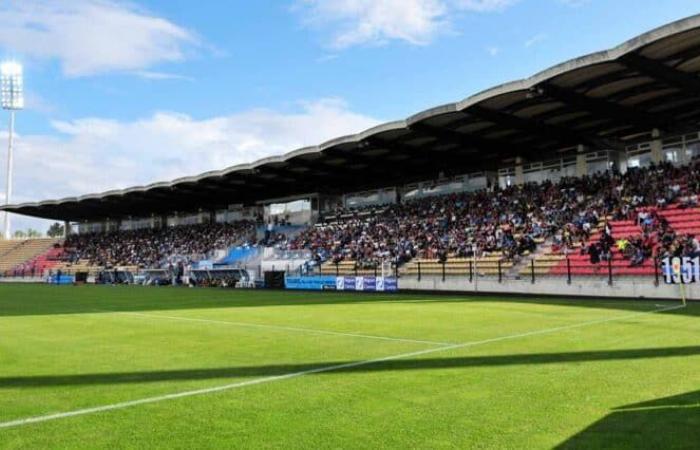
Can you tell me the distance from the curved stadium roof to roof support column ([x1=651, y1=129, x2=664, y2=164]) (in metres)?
0.52

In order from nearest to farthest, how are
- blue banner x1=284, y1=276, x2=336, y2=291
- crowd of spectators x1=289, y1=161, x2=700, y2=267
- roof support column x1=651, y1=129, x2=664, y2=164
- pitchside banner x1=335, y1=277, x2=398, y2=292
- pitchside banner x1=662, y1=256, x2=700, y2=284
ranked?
pitchside banner x1=662, y1=256, x2=700, y2=284, crowd of spectators x1=289, y1=161, x2=700, y2=267, pitchside banner x1=335, y1=277, x2=398, y2=292, roof support column x1=651, y1=129, x2=664, y2=164, blue banner x1=284, y1=276, x2=336, y2=291

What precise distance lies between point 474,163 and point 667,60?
21.3 metres

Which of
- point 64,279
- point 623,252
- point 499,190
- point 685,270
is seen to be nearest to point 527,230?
point 623,252

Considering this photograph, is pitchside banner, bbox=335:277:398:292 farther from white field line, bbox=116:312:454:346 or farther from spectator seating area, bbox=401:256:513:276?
white field line, bbox=116:312:454:346

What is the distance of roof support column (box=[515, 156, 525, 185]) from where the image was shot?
42.9 m

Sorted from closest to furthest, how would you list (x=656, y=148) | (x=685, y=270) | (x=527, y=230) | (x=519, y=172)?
(x=685, y=270) → (x=527, y=230) → (x=656, y=148) → (x=519, y=172)

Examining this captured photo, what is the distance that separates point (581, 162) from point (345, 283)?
17.8 metres

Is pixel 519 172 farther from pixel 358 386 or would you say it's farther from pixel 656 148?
pixel 358 386

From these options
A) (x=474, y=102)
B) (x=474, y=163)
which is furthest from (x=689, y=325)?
(x=474, y=163)

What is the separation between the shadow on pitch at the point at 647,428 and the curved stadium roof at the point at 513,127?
61.0 ft

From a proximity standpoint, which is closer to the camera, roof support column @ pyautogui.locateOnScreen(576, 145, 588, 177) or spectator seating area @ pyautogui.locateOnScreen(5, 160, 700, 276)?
spectator seating area @ pyautogui.locateOnScreen(5, 160, 700, 276)

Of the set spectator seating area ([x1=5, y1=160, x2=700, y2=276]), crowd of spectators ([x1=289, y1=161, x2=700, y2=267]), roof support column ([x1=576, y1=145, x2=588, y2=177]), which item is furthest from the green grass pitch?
roof support column ([x1=576, y1=145, x2=588, y2=177])

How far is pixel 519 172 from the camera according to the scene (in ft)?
141

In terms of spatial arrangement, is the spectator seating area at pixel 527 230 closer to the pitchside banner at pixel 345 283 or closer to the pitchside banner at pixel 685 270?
the pitchside banner at pixel 685 270
